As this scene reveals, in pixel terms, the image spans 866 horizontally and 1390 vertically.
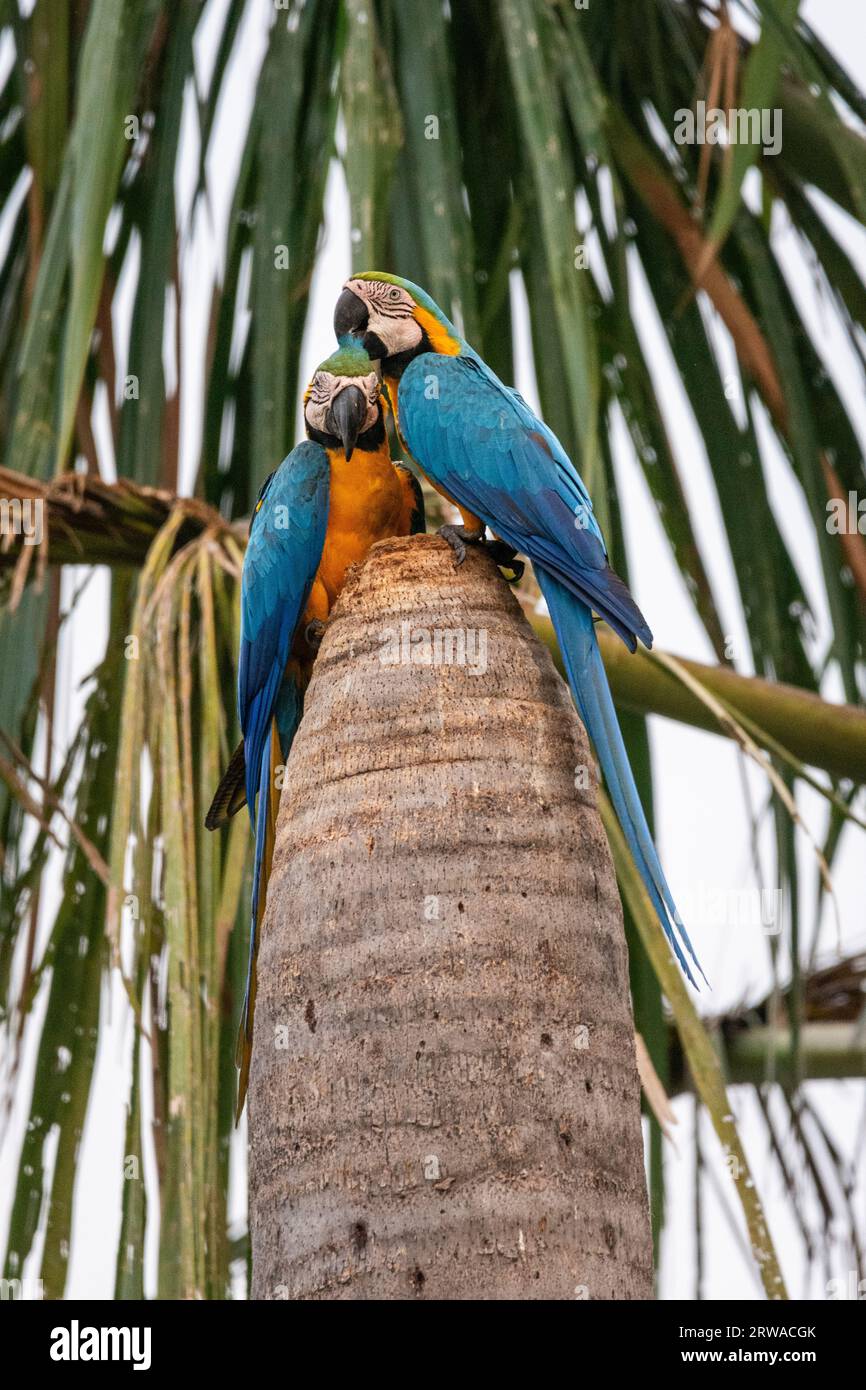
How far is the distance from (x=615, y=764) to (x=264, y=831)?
2.42 ft

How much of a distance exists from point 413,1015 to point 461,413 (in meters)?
1.40

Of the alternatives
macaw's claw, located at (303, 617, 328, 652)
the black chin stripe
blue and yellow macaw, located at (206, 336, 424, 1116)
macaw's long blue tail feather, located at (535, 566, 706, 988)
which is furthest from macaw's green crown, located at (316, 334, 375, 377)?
macaw's long blue tail feather, located at (535, 566, 706, 988)

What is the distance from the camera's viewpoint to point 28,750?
4164 mm

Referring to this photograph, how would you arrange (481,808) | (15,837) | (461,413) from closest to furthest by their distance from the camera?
(481,808)
(461,413)
(15,837)

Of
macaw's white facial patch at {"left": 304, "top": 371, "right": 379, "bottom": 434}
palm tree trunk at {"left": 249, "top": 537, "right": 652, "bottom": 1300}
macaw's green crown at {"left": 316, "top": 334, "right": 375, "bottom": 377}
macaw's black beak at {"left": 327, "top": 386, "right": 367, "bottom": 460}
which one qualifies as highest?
macaw's green crown at {"left": 316, "top": 334, "right": 375, "bottom": 377}

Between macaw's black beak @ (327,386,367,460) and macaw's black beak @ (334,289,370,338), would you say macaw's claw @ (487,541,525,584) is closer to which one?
macaw's black beak @ (327,386,367,460)

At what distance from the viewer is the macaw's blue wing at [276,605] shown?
3242 millimetres

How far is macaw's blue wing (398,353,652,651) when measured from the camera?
2.88m

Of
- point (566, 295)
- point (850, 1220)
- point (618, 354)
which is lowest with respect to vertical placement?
point (850, 1220)

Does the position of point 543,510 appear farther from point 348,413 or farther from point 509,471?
point 348,413

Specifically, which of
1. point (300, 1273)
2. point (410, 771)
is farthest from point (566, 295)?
point (300, 1273)
